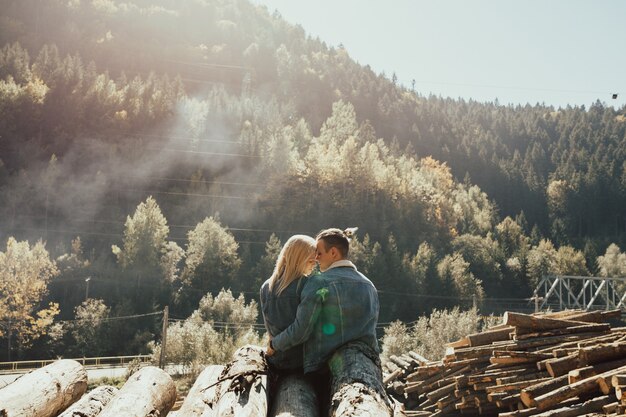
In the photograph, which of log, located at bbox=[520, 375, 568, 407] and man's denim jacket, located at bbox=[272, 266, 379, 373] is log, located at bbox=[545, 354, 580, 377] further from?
man's denim jacket, located at bbox=[272, 266, 379, 373]

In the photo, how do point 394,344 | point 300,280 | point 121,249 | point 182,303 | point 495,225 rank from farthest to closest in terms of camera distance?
point 495,225 → point 121,249 → point 182,303 → point 394,344 → point 300,280

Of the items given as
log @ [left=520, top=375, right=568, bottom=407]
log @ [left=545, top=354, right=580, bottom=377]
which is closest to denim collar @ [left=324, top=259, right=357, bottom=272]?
log @ [left=520, top=375, right=568, bottom=407]

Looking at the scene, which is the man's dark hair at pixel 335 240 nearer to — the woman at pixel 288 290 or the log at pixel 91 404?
the woman at pixel 288 290

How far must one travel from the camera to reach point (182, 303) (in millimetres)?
63000

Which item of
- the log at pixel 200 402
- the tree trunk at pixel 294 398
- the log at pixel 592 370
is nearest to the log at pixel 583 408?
the log at pixel 592 370

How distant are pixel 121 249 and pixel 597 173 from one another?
107355 mm

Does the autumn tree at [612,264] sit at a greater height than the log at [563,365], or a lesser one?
lesser

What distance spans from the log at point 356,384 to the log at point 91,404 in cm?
300

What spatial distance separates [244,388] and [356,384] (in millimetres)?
1095

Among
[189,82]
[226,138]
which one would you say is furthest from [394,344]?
[189,82]

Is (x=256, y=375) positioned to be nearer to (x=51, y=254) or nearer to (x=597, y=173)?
(x=51, y=254)

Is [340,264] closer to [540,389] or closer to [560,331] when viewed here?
[540,389]

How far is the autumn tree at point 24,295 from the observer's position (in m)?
52.0

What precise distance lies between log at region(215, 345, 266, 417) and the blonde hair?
914 mm
